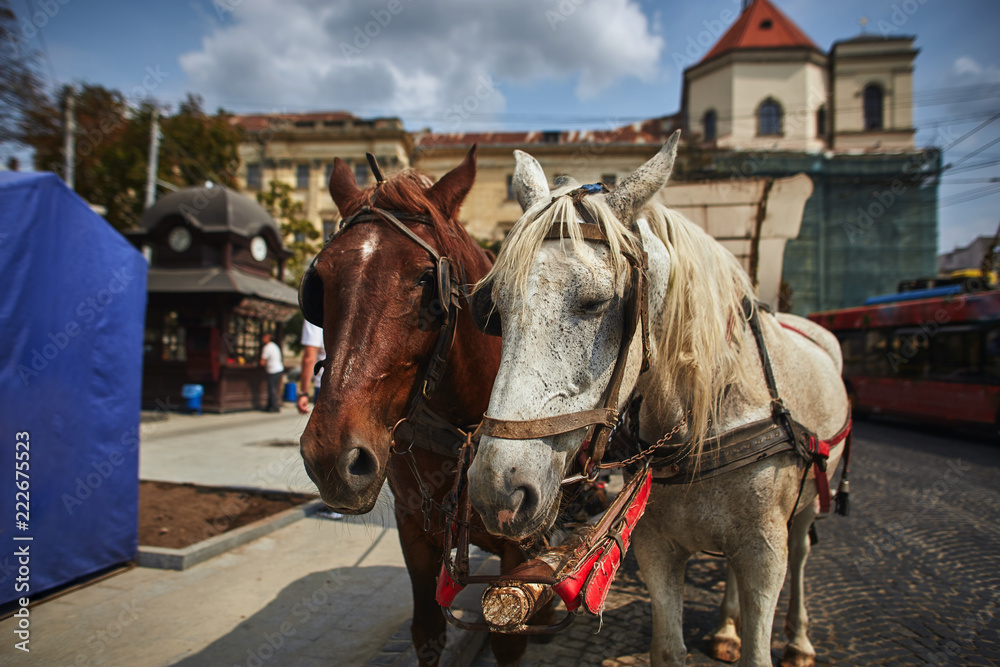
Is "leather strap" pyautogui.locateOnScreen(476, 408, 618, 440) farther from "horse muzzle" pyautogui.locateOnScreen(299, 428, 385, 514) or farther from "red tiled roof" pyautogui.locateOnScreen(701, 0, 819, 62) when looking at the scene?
"red tiled roof" pyautogui.locateOnScreen(701, 0, 819, 62)

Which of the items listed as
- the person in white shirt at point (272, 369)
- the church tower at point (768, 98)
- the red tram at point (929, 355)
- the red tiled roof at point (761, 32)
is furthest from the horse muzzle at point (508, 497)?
the red tiled roof at point (761, 32)

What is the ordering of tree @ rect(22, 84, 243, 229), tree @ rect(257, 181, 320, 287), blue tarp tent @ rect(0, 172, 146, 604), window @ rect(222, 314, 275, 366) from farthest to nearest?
tree @ rect(257, 181, 320, 287) → window @ rect(222, 314, 275, 366) → tree @ rect(22, 84, 243, 229) → blue tarp tent @ rect(0, 172, 146, 604)

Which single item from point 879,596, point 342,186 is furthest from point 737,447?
point 879,596

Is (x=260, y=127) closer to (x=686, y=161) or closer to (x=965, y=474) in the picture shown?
(x=686, y=161)

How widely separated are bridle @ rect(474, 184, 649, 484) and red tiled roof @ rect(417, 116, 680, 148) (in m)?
34.1

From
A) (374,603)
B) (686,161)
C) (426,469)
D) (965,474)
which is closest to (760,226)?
(426,469)

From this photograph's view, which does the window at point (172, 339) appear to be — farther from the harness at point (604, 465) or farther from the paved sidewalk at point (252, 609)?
the harness at point (604, 465)

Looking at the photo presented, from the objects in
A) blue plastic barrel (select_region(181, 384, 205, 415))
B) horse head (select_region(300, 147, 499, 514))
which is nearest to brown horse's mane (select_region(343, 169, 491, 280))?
horse head (select_region(300, 147, 499, 514))

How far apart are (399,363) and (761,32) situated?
39.8 m

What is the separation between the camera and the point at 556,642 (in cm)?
290

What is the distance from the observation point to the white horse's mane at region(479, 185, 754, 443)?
1321 mm

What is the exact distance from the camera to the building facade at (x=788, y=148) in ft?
88.5

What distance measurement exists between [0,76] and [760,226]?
27.6ft

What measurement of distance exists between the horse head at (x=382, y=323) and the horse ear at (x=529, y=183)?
347 mm
